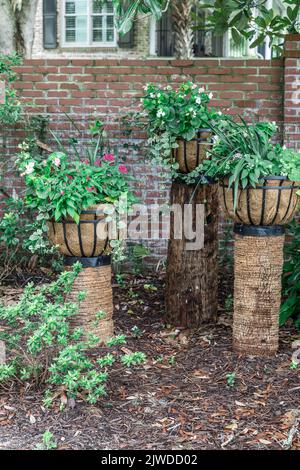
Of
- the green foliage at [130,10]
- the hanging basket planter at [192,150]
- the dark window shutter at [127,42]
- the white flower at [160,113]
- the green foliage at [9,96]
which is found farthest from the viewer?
the dark window shutter at [127,42]

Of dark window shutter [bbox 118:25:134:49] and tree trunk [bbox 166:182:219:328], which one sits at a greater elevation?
dark window shutter [bbox 118:25:134:49]

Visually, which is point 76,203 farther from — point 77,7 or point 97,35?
point 77,7

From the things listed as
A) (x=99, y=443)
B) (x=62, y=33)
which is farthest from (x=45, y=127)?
(x=62, y=33)

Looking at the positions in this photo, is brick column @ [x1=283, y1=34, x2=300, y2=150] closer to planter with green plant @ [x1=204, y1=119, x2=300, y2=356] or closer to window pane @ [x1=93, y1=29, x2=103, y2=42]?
planter with green plant @ [x1=204, y1=119, x2=300, y2=356]

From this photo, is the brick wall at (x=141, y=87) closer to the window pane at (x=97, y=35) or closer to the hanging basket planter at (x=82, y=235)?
the hanging basket planter at (x=82, y=235)

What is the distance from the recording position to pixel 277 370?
13.2 ft

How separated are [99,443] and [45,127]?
11.2 ft

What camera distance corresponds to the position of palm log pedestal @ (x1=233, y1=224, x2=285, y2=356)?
4.08 m

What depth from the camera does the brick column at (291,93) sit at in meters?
5.61

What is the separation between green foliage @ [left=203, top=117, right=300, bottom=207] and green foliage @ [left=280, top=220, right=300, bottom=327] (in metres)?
0.96

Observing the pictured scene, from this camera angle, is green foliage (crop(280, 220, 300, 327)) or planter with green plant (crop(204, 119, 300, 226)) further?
green foliage (crop(280, 220, 300, 327))

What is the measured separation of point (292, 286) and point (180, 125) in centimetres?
139

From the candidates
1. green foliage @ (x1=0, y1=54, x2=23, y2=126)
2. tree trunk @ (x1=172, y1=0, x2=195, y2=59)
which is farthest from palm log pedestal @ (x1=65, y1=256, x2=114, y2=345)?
tree trunk @ (x1=172, y1=0, x2=195, y2=59)

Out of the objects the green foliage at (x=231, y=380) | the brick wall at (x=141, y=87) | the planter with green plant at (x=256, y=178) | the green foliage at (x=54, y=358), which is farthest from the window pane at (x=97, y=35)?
the green foliage at (x=231, y=380)
